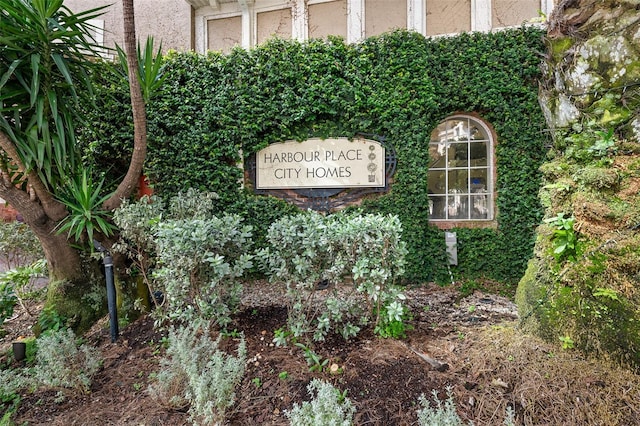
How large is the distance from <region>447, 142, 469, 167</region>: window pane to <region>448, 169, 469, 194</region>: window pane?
0.40 ft

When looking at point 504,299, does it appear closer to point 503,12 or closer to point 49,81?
point 503,12

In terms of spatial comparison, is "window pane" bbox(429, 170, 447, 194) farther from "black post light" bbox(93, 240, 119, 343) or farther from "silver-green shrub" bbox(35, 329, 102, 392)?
"silver-green shrub" bbox(35, 329, 102, 392)

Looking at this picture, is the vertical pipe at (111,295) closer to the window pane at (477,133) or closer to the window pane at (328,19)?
the window pane at (328,19)

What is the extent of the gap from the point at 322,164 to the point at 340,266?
2.79 m

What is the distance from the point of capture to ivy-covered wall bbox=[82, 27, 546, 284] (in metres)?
4.42

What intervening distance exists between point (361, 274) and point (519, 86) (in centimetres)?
407

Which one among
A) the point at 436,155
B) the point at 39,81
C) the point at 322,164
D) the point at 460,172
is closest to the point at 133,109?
the point at 39,81

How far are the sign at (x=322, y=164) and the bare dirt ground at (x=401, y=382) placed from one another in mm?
2578

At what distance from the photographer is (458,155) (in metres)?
5.04

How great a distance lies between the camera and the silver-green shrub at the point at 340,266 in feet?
7.48

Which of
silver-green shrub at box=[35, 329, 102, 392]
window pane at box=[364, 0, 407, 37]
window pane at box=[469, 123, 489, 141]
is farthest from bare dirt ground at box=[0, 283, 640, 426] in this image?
window pane at box=[364, 0, 407, 37]

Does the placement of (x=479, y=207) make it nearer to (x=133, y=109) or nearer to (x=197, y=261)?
(x=197, y=261)

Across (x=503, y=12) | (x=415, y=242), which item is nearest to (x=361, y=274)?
(x=415, y=242)

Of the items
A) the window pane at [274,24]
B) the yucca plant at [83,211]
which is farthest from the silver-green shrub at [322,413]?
the window pane at [274,24]
